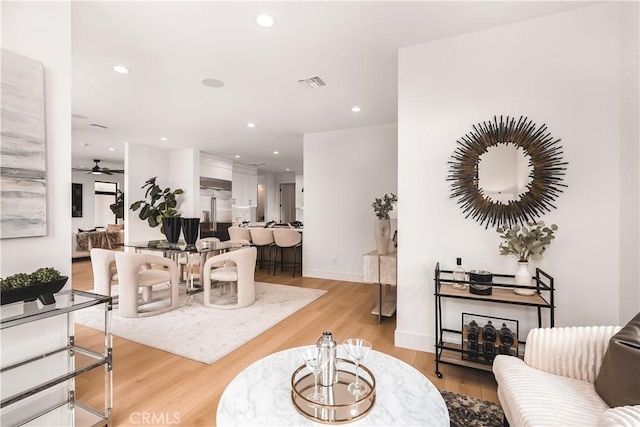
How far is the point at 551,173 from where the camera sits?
88.9 inches

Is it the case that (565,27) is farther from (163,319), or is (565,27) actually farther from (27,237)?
(163,319)

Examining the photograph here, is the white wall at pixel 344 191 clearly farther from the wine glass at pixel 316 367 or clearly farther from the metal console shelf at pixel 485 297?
the wine glass at pixel 316 367

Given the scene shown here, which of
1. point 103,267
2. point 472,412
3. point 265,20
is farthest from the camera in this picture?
point 103,267

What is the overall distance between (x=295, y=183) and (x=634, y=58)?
9.81 meters

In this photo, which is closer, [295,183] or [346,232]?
[346,232]

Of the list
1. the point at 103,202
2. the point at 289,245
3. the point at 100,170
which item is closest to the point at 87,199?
the point at 103,202

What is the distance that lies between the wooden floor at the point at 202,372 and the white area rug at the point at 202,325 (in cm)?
11

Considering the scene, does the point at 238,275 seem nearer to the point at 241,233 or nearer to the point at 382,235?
the point at 382,235

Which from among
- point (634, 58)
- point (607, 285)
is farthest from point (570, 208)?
point (634, 58)

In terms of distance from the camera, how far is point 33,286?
148 cm

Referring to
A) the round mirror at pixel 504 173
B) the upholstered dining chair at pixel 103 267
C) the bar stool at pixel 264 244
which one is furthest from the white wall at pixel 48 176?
the bar stool at pixel 264 244

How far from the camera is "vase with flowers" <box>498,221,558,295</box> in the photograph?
83.2 inches

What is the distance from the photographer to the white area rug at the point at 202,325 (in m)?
2.76

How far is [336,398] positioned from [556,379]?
3.63 feet
